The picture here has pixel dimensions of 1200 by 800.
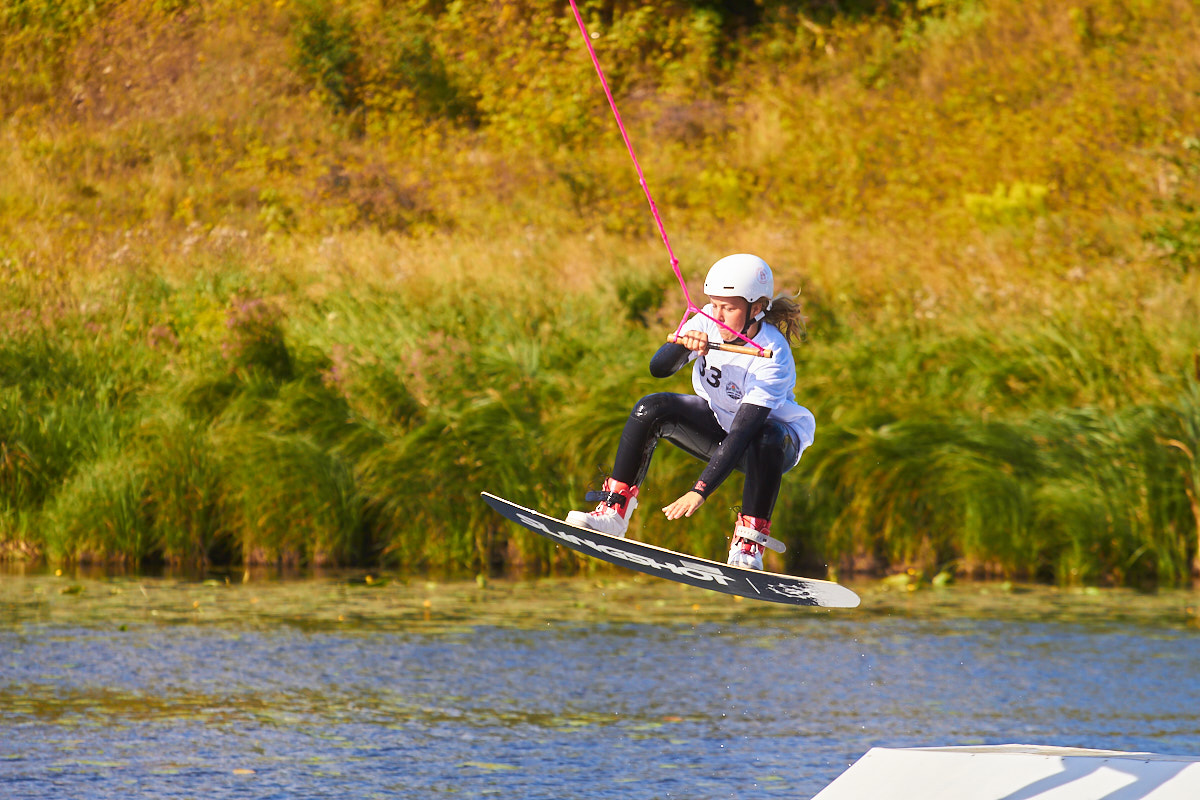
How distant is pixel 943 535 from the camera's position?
1672cm

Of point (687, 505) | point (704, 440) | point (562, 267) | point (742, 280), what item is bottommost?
point (687, 505)

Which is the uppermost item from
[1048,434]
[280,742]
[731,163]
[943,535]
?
[731,163]

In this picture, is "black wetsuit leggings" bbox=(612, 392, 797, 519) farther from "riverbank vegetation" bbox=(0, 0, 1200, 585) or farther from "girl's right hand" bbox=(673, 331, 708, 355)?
"riverbank vegetation" bbox=(0, 0, 1200, 585)

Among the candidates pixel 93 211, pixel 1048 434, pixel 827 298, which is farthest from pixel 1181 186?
pixel 93 211

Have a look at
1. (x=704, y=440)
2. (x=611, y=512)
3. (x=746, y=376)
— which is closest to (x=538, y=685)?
(x=611, y=512)

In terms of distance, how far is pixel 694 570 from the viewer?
7.30 metres

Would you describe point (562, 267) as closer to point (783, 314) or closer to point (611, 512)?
point (611, 512)

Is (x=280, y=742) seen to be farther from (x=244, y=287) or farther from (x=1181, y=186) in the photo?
(x=1181, y=186)

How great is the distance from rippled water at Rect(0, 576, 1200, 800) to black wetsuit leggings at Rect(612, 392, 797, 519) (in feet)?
9.50

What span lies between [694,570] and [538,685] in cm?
540

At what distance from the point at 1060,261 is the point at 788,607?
9.60 meters

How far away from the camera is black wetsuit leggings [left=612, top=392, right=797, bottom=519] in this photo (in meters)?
6.95

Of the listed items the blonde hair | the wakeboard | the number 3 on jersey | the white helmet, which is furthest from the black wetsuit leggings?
the white helmet

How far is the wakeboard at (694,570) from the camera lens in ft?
23.4
